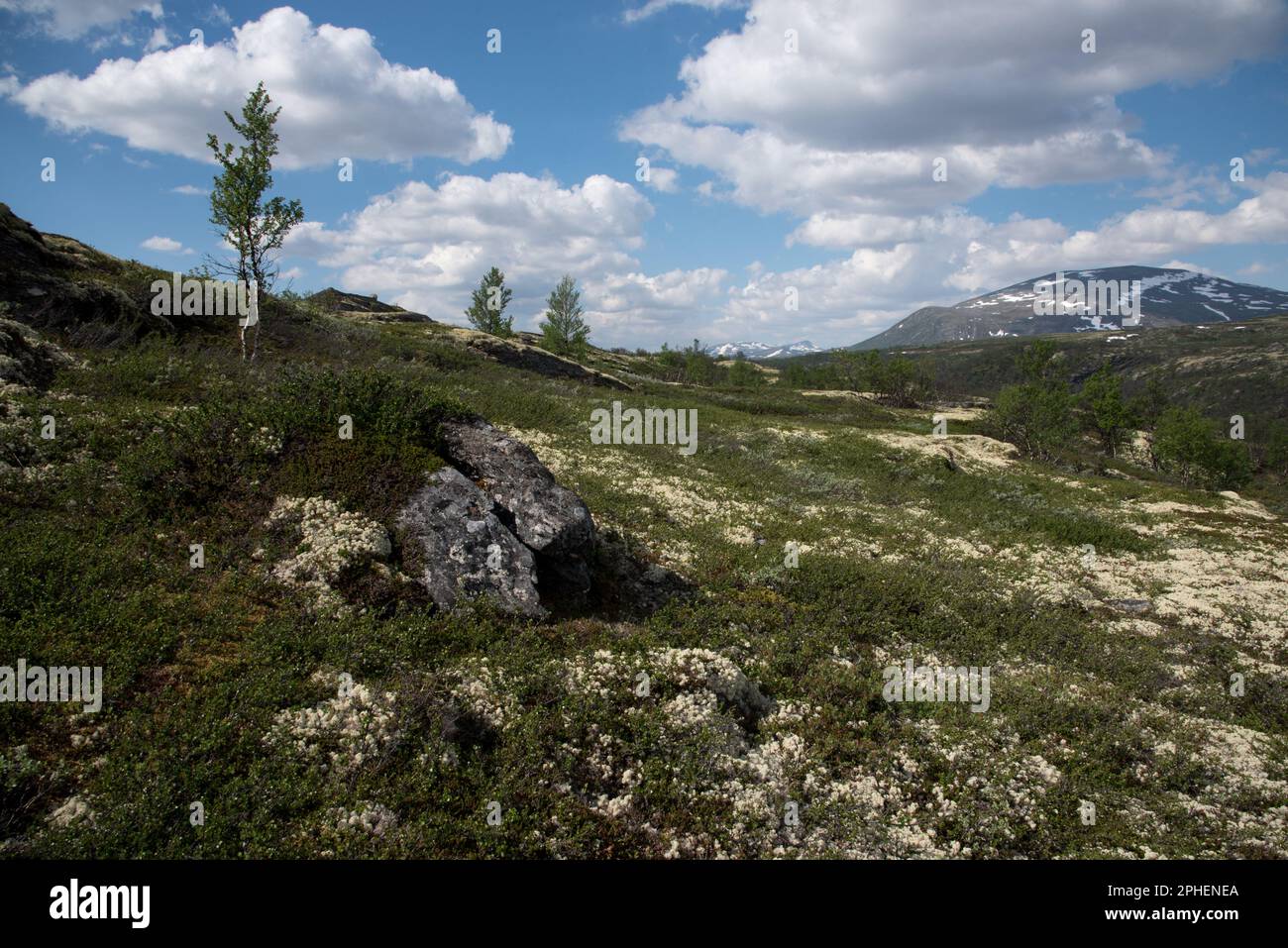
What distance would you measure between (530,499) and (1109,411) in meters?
114

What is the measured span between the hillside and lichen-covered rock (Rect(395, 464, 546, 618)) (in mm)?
56

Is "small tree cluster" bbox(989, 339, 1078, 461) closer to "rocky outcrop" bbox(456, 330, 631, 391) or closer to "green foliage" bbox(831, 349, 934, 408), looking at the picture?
"green foliage" bbox(831, 349, 934, 408)

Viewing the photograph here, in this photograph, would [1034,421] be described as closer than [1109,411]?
Yes

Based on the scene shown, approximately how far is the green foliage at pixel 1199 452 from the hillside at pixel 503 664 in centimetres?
8351

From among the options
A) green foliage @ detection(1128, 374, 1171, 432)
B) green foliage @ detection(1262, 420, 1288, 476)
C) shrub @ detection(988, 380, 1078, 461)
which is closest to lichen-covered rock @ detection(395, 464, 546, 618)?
shrub @ detection(988, 380, 1078, 461)

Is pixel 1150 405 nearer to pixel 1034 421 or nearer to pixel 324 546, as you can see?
pixel 1034 421

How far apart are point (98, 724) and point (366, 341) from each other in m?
44.2

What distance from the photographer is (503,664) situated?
30.5 ft

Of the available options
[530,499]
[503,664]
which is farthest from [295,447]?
[503,664]

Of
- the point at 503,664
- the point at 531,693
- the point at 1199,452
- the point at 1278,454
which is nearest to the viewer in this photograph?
the point at 531,693

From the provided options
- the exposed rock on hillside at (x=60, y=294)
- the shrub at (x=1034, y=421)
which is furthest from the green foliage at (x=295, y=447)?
the shrub at (x=1034, y=421)

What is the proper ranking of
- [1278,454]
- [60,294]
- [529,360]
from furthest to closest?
1. [1278,454]
2. [529,360]
3. [60,294]

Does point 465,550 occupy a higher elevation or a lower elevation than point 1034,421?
lower
